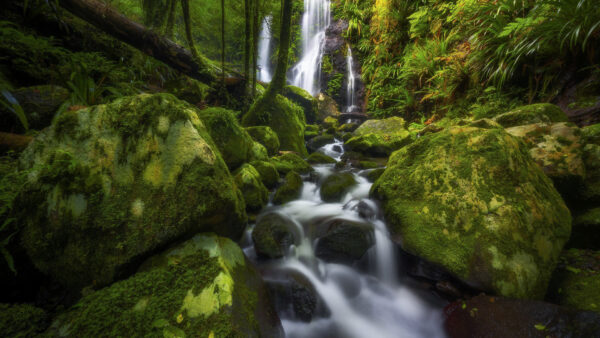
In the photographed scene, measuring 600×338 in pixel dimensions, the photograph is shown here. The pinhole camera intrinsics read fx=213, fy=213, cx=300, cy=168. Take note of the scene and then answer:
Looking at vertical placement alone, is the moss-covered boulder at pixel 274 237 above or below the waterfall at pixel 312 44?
below

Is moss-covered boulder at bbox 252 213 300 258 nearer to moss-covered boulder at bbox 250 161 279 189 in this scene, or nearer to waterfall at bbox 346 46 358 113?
moss-covered boulder at bbox 250 161 279 189

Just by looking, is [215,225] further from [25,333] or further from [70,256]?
[25,333]

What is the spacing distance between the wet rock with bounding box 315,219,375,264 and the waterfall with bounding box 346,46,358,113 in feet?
35.2

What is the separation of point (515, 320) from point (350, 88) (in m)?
12.9

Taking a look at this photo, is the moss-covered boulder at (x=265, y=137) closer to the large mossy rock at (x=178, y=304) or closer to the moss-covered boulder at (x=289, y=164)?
the moss-covered boulder at (x=289, y=164)

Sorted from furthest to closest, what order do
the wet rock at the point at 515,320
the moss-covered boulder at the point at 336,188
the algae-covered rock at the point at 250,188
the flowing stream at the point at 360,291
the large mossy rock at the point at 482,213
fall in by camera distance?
the moss-covered boulder at the point at 336,188 < the algae-covered rock at the point at 250,188 < the flowing stream at the point at 360,291 < the large mossy rock at the point at 482,213 < the wet rock at the point at 515,320

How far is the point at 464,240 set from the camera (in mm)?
2057

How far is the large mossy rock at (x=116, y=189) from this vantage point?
5.31 feet

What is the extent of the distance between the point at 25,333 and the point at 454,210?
335 cm

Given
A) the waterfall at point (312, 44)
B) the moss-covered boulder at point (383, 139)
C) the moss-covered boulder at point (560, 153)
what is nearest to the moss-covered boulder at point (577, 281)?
the moss-covered boulder at point (560, 153)

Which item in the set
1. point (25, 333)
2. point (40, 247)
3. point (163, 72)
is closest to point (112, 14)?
point (163, 72)

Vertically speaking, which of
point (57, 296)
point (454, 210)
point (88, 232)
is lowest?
point (57, 296)

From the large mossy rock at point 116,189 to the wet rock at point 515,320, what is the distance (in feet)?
7.35

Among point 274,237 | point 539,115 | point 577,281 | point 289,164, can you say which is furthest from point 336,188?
point 539,115
